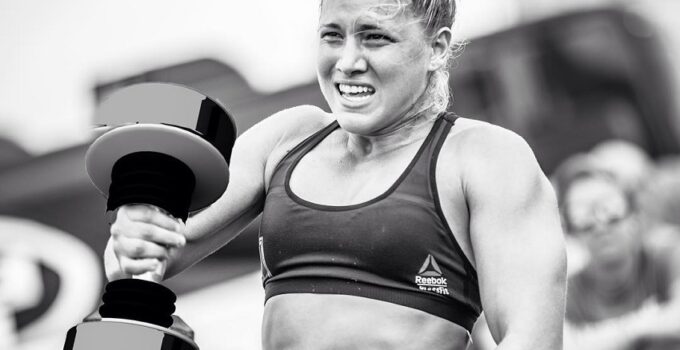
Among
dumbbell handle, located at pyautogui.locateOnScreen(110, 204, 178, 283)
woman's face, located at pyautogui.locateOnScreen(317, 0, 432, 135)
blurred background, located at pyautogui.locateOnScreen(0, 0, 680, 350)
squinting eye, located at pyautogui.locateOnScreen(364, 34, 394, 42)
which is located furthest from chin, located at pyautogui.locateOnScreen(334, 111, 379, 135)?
blurred background, located at pyautogui.locateOnScreen(0, 0, 680, 350)

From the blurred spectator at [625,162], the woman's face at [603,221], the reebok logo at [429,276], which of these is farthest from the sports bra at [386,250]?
the blurred spectator at [625,162]

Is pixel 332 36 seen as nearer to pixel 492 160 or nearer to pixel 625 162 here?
pixel 492 160

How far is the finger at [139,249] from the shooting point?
1.09 metres

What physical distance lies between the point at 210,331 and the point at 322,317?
8.42ft

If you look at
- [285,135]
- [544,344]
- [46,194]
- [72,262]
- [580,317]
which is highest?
[285,135]

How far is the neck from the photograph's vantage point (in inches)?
54.9

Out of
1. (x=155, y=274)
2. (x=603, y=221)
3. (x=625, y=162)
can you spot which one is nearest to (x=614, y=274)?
(x=603, y=221)

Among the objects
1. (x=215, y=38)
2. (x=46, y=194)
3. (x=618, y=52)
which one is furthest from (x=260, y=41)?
(x=618, y=52)

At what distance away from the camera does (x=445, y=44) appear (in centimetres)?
140

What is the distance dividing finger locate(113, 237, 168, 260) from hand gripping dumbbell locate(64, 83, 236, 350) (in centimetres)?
2

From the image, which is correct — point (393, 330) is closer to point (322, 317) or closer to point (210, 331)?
point (322, 317)

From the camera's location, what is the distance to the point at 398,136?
4.59 ft

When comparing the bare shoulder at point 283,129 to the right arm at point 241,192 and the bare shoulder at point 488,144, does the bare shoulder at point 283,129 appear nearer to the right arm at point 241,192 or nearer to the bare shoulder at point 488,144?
the right arm at point 241,192

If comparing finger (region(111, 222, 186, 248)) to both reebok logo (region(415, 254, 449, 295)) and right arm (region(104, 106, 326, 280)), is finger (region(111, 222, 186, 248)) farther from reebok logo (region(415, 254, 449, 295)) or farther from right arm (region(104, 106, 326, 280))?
Result: reebok logo (region(415, 254, 449, 295))
